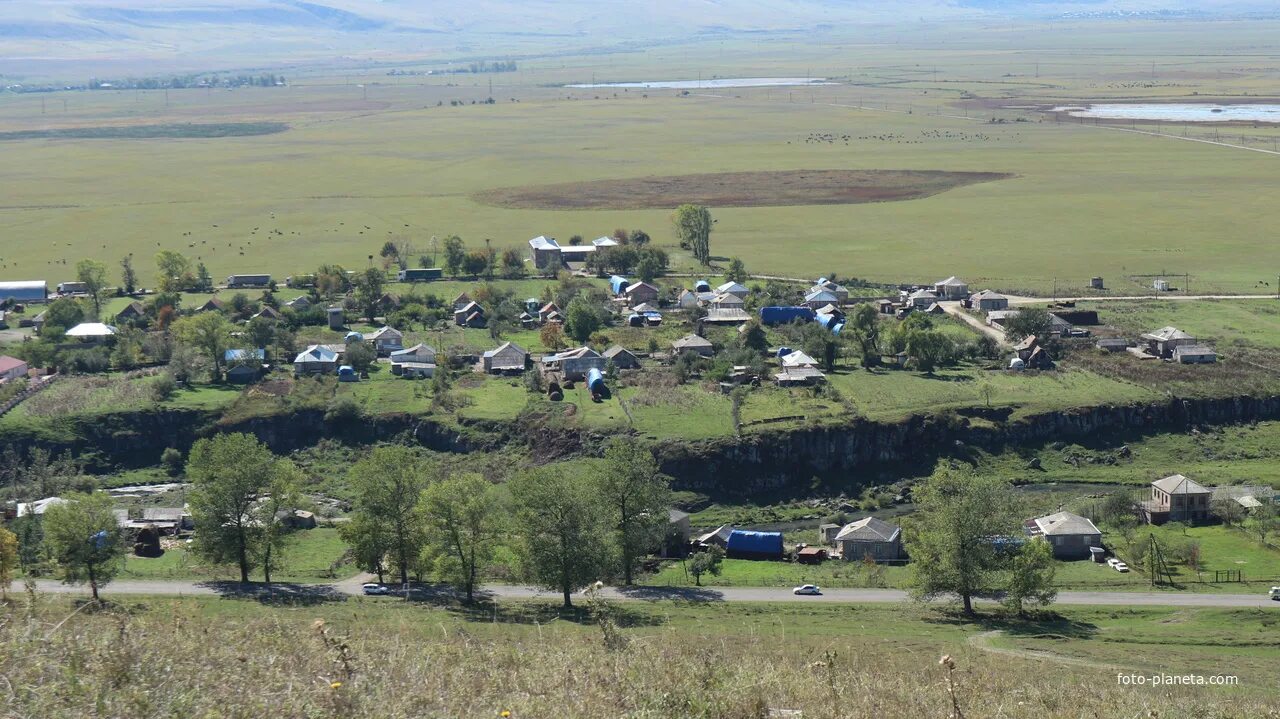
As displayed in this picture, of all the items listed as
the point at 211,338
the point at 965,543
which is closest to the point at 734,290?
the point at 211,338

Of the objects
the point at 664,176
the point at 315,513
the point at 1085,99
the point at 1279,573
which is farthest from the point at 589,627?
the point at 1085,99

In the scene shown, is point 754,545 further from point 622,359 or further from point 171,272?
point 171,272

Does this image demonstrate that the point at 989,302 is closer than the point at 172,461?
No

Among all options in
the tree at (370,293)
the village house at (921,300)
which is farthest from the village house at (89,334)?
the village house at (921,300)

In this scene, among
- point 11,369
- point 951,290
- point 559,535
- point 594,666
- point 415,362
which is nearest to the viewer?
point 594,666

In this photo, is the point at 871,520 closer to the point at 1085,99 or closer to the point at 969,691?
the point at 969,691

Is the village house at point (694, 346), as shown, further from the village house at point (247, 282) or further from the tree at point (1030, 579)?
the village house at point (247, 282)
